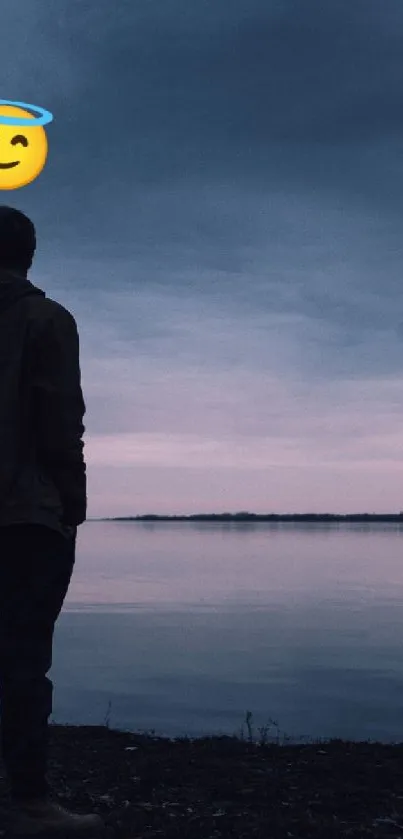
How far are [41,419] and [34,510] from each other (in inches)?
18.0

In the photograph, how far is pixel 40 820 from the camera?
4.82m

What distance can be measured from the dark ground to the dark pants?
0.63m

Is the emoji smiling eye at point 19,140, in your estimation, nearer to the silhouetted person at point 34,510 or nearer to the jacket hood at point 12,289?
the jacket hood at point 12,289

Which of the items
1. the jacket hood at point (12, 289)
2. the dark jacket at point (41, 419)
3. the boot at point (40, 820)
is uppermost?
the jacket hood at point (12, 289)

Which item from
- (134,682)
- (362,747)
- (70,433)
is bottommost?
(134,682)

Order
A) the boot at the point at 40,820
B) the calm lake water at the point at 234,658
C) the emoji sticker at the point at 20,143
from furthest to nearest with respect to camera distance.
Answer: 1. the calm lake water at the point at 234,658
2. the emoji sticker at the point at 20,143
3. the boot at the point at 40,820

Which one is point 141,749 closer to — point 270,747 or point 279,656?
point 270,747

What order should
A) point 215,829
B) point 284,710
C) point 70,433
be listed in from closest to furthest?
point 70,433, point 215,829, point 284,710

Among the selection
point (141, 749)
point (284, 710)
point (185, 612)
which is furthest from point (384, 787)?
point (185, 612)

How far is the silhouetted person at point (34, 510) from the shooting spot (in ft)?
15.4

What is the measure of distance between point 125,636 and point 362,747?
2238 centimetres

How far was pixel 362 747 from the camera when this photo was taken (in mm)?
8297

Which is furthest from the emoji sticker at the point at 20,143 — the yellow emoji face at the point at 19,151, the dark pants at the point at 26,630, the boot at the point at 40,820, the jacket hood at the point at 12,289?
the boot at the point at 40,820

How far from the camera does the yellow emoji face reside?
20.0ft
